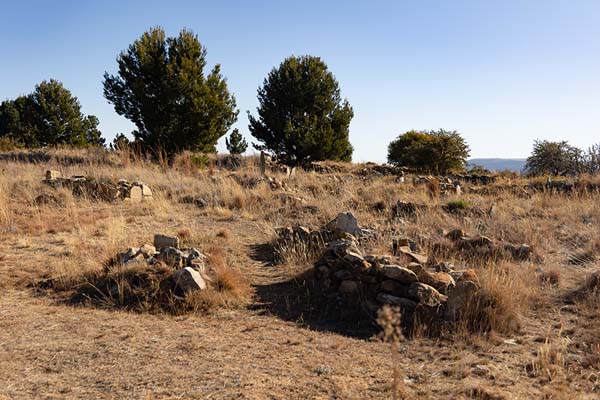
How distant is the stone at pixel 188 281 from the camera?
14.6 feet

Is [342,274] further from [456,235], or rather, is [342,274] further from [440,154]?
[440,154]

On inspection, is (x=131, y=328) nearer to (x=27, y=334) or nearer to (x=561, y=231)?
(x=27, y=334)

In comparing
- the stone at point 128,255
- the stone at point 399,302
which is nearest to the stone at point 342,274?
the stone at point 399,302

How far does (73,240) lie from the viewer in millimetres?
6129

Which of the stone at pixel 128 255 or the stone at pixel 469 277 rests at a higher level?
the stone at pixel 128 255

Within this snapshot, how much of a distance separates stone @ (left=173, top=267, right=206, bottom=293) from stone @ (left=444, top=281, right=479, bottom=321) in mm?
2295

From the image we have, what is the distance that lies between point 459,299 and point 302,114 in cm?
1891

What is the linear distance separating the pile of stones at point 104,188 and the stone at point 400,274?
6.56m

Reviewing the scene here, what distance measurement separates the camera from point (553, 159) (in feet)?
69.1

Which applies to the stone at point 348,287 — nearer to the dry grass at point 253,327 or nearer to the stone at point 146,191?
the dry grass at point 253,327

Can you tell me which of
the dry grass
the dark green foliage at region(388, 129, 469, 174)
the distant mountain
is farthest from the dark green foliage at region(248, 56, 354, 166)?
the dry grass

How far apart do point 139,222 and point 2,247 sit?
201 centimetres

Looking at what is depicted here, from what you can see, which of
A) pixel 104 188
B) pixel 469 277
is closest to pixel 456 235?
pixel 469 277

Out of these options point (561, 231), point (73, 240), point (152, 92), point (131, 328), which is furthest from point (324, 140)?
point (131, 328)
